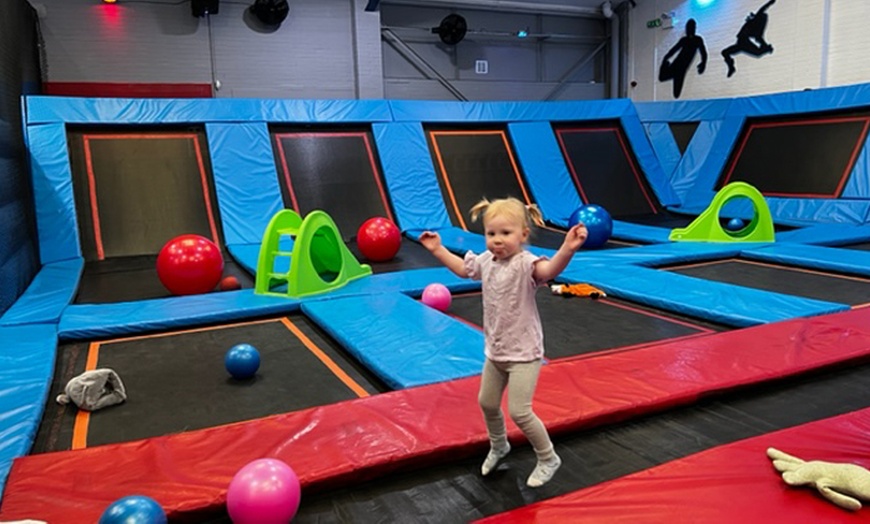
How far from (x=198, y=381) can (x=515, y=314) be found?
1986 millimetres

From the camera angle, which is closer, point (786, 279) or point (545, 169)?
point (786, 279)

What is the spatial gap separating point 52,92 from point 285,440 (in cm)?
929

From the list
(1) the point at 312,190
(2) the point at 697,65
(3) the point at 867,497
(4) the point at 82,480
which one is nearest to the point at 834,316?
(3) the point at 867,497

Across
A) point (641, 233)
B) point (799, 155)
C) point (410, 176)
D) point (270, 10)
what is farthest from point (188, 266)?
point (799, 155)

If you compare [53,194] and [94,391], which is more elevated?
[53,194]

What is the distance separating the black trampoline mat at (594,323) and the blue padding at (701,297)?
0.08m

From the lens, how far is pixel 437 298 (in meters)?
4.57

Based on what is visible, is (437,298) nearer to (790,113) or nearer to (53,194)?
(53,194)

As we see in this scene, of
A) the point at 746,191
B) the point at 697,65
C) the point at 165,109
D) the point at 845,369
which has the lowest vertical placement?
the point at 845,369

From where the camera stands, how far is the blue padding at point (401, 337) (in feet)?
10.5

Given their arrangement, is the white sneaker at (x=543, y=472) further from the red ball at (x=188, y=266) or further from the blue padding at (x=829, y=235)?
the blue padding at (x=829, y=235)

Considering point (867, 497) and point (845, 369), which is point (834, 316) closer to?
point (845, 369)

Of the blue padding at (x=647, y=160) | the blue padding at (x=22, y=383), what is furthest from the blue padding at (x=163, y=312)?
the blue padding at (x=647, y=160)

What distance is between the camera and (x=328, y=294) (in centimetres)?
485
